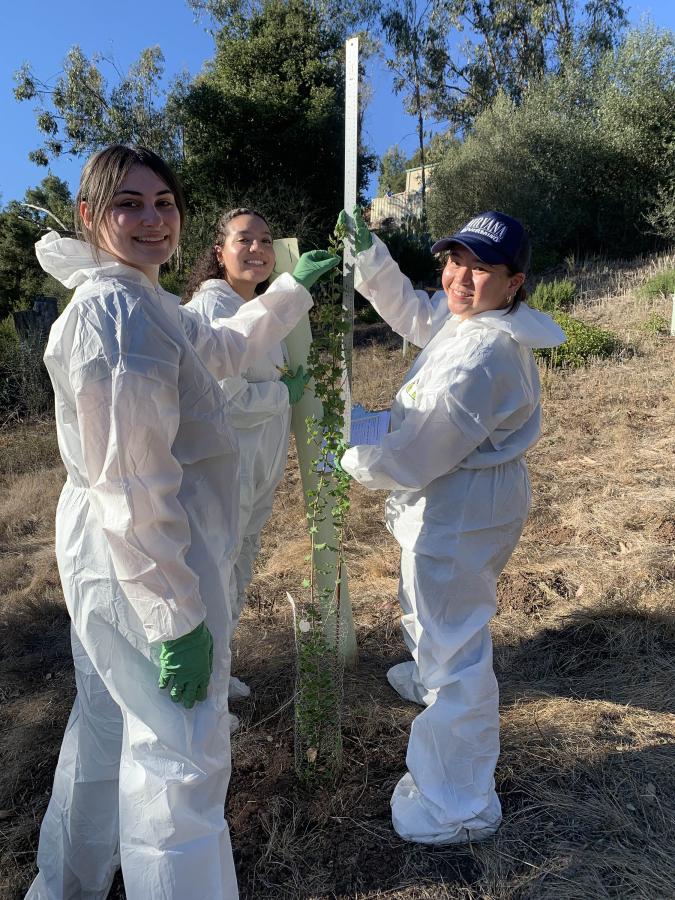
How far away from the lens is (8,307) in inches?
674

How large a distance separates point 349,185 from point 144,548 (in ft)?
4.55

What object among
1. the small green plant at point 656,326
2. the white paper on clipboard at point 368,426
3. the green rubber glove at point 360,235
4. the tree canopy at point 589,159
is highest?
the tree canopy at point 589,159

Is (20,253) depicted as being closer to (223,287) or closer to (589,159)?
(589,159)

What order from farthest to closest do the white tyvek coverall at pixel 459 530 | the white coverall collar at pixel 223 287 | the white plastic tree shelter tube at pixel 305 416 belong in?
the white coverall collar at pixel 223 287 → the white plastic tree shelter tube at pixel 305 416 → the white tyvek coverall at pixel 459 530

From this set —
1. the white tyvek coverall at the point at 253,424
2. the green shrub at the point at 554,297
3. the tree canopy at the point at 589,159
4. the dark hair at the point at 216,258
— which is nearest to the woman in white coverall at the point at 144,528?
the white tyvek coverall at the point at 253,424

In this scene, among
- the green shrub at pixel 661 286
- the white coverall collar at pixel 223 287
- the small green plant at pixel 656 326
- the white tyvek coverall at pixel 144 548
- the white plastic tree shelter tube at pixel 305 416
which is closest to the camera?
the white tyvek coverall at pixel 144 548

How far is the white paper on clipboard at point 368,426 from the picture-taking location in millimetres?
2154

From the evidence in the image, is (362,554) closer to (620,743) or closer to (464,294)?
(620,743)

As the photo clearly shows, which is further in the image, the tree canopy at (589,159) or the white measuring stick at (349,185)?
the tree canopy at (589,159)

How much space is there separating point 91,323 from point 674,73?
1505cm

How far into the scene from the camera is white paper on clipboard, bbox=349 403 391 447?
7.07 feet

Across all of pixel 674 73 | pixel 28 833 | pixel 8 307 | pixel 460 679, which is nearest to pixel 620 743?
pixel 460 679

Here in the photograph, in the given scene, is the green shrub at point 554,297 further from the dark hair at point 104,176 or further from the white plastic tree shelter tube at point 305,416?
the dark hair at point 104,176

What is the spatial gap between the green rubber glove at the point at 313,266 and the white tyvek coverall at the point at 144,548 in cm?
56
